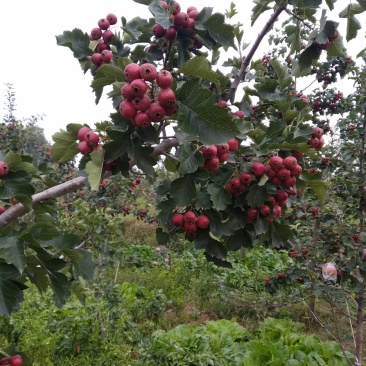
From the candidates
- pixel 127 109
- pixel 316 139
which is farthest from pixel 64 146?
pixel 316 139

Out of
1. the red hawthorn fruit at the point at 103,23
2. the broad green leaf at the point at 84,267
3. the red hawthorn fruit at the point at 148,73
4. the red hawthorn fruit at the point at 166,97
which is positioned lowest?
the broad green leaf at the point at 84,267

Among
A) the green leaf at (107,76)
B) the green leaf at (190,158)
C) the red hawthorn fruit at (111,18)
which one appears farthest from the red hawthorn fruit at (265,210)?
the red hawthorn fruit at (111,18)

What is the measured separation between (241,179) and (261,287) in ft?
16.5

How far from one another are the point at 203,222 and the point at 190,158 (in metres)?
0.31

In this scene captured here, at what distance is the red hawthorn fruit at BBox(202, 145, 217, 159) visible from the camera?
Result: 1237 millimetres

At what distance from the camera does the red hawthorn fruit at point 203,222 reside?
4.67 feet

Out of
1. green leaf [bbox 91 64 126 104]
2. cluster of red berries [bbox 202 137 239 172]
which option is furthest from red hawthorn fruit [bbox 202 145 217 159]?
green leaf [bbox 91 64 126 104]

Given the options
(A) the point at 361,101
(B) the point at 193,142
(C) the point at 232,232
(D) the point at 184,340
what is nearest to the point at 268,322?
(D) the point at 184,340

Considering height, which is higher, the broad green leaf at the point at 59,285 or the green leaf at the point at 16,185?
the green leaf at the point at 16,185

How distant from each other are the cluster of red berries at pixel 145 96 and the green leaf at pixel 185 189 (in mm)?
282

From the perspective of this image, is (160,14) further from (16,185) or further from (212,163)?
(16,185)

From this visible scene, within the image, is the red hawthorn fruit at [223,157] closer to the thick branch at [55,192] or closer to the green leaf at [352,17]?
the thick branch at [55,192]

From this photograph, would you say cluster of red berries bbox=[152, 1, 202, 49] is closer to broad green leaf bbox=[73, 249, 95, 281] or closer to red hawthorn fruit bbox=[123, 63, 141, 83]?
red hawthorn fruit bbox=[123, 63, 141, 83]

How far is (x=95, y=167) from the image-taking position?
1.12m
